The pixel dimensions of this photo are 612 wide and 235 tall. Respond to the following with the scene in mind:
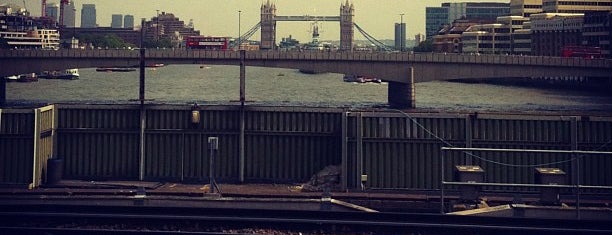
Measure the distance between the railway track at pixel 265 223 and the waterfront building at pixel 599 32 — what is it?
74.5 m

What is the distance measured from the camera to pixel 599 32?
3423 inches

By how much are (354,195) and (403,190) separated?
140 cm

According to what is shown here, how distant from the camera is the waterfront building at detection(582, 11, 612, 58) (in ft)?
276

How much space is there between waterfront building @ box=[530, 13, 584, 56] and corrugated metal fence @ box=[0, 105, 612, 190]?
81.5 meters

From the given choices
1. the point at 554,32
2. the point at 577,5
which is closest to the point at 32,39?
the point at 554,32

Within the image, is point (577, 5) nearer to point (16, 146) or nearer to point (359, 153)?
point (359, 153)

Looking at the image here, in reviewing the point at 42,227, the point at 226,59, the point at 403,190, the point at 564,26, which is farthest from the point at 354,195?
the point at 564,26

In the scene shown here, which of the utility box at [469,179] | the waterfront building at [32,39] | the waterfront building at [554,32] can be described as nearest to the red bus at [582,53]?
the waterfront building at [554,32]

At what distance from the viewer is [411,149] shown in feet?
52.2

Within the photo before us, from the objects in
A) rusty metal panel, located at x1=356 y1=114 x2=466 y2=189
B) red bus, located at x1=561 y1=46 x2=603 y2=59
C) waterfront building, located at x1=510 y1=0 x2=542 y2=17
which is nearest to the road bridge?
red bus, located at x1=561 y1=46 x2=603 y2=59

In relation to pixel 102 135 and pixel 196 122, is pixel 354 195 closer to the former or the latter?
pixel 196 122

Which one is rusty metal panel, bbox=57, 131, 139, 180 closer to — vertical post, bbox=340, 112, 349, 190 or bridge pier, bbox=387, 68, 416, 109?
vertical post, bbox=340, 112, 349, 190

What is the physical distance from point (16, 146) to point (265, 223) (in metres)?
6.89

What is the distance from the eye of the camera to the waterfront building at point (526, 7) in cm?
12025
